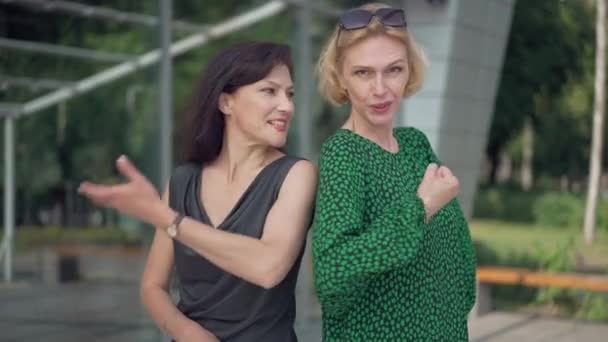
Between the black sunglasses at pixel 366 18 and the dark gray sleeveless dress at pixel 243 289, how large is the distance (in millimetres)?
292

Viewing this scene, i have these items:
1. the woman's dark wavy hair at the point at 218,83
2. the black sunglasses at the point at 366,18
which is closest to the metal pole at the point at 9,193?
the woman's dark wavy hair at the point at 218,83

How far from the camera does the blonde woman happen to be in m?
1.86

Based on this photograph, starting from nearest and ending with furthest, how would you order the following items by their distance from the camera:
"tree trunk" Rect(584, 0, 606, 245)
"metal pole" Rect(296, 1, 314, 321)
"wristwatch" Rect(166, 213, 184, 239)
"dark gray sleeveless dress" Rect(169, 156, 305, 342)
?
"wristwatch" Rect(166, 213, 184, 239), "dark gray sleeveless dress" Rect(169, 156, 305, 342), "metal pole" Rect(296, 1, 314, 321), "tree trunk" Rect(584, 0, 606, 245)

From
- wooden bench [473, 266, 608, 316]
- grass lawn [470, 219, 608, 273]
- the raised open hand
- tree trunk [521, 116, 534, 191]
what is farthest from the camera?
tree trunk [521, 116, 534, 191]

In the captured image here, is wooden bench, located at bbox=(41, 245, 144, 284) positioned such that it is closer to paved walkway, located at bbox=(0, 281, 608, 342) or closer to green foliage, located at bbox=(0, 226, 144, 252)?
green foliage, located at bbox=(0, 226, 144, 252)

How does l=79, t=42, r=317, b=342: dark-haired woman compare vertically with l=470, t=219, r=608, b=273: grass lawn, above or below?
above

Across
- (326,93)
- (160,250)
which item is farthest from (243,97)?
(160,250)

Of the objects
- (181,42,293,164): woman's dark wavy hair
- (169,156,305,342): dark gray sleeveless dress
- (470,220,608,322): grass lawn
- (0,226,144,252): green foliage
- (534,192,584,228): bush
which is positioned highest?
(181,42,293,164): woman's dark wavy hair

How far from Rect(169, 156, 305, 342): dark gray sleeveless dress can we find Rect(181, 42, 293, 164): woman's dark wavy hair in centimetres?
13

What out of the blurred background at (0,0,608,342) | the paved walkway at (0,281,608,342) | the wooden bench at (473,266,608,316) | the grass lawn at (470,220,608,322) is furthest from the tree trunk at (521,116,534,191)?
the paved walkway at (0,281,608,342)

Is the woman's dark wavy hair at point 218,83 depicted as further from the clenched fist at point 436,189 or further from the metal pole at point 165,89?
the metal pole at point 165,89

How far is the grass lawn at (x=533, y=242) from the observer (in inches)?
405

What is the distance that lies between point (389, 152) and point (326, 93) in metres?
0.20

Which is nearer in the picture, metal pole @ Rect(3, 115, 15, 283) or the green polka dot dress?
the green polka dot dress
